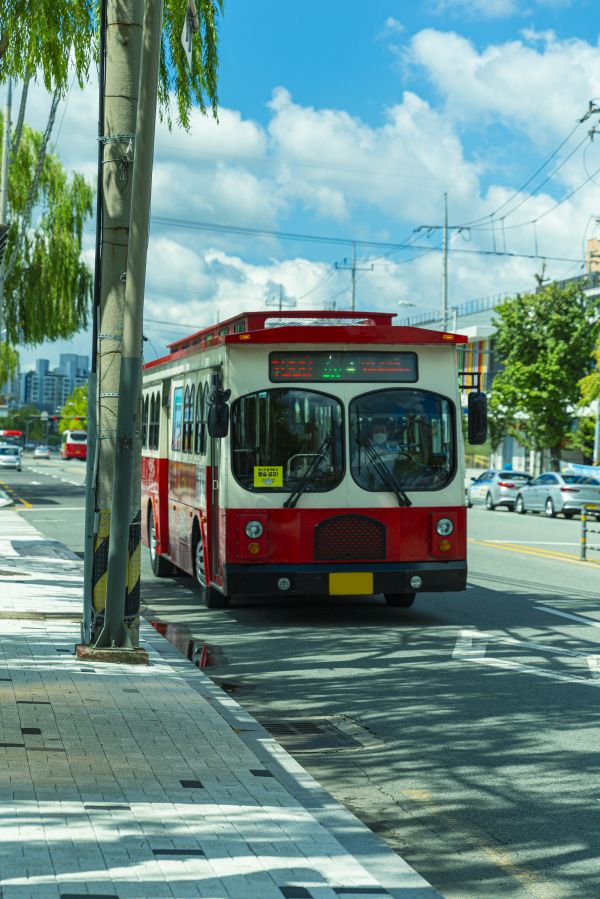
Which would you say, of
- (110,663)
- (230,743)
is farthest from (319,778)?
(110,663)

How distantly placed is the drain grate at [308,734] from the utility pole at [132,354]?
1.95m

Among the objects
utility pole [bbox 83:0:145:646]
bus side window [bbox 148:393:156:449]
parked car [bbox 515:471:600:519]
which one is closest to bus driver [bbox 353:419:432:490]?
utility pole [bbox 83:0:145:646]

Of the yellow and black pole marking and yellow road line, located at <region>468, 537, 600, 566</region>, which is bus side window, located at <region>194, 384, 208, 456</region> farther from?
yellow road line, located at <region>468, 537, 600, 566</region>

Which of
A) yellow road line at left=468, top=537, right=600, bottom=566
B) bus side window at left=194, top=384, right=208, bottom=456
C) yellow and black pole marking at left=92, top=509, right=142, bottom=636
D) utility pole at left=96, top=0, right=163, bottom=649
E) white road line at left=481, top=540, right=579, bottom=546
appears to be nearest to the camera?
utility pole at left=96, top=0, right=163, bottom=649

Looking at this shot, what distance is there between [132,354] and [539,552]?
15.4 m

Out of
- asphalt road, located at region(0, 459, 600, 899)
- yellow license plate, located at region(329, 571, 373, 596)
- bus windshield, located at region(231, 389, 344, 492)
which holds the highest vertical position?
bus windshield, located at region(231, 389, 344, 492)

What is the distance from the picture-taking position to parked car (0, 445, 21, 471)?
254 ft

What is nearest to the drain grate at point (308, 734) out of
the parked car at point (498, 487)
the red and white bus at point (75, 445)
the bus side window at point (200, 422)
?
the bus side window at point (200, 422)

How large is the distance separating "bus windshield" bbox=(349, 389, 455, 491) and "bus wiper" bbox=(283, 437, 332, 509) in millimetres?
291

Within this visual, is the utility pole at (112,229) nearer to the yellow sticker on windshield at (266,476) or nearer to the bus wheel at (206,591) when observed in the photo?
the yellow sticker on windshield at (266,476)

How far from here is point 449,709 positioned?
361 inches

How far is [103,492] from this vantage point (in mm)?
10641

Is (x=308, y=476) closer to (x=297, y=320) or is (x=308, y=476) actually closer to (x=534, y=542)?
(x=297, y=320)

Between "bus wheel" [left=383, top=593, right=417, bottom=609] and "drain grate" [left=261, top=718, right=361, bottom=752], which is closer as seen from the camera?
"drain grate" [left=261, top=718, right=361, bottom=752]
